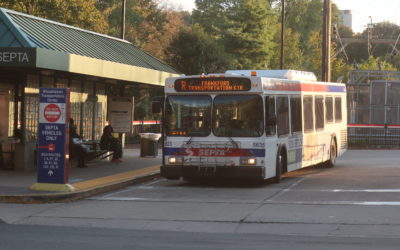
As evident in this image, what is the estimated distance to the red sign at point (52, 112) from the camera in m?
16.5

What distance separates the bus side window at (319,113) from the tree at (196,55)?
31.3m

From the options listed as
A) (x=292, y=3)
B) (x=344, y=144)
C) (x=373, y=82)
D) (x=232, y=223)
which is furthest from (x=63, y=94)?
(x=292, y=3)

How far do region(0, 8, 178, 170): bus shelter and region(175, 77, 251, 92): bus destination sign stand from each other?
9.40 feet

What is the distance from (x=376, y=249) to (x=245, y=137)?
27.5 ft

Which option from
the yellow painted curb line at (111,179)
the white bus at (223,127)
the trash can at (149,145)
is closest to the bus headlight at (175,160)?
the white bus at (223,127)

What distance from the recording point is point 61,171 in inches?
652

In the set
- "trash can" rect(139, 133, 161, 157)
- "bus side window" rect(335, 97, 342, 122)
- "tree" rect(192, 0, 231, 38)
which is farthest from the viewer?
"tree" rect(192, 0, 231, 38)

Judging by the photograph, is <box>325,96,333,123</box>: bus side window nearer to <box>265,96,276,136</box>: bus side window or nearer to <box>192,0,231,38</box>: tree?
<box>265,96,276,136</box>: bus side window

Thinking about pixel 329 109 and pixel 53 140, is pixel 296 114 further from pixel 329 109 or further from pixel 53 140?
pixel 53 140

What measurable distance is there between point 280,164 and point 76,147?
666cm

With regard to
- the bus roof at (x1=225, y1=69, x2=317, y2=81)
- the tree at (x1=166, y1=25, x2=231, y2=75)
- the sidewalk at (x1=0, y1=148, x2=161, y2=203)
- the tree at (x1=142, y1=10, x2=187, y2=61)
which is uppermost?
the tree at (x1=142, y1=10, x2=187, y2=61)

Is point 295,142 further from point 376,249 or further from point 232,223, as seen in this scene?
point 376,249

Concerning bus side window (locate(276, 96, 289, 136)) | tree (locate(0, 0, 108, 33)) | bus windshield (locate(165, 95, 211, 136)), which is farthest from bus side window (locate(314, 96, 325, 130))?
tree (locate(0, 0, 108, 33))

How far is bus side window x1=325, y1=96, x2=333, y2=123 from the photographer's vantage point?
24578 millimetres
